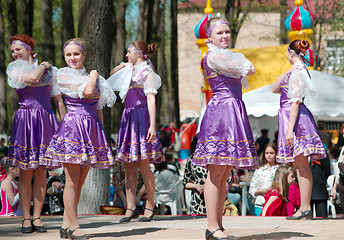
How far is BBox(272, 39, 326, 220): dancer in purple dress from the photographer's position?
6344mm

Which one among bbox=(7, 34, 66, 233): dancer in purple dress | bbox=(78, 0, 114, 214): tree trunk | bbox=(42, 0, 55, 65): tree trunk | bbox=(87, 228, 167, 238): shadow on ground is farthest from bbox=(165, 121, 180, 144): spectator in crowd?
bbox=(87, 228, 167, 238): shadow on ground

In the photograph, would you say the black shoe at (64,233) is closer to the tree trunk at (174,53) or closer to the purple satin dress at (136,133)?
the purple satin dress at (136,133)

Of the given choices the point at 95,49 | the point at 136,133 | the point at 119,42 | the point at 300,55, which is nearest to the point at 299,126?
the point at 300,55

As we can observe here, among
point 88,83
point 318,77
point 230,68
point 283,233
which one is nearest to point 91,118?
point 88,83

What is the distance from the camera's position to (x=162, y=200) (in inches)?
395

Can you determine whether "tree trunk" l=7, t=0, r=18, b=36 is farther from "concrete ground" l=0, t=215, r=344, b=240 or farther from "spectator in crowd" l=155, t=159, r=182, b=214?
"concrete ground" l=0, t=215, r=344, b=240

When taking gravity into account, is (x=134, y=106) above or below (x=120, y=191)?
above

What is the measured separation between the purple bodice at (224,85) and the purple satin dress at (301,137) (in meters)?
1.60

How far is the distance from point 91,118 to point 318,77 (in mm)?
9118

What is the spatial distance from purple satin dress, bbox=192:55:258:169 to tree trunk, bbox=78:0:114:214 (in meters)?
3.60

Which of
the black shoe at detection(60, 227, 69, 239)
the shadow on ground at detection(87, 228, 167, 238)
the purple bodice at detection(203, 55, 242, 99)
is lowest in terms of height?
the shadow on ground at detection(87, 228, 167, 238)

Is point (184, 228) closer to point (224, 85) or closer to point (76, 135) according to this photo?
point (76, 135)

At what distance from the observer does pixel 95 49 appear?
27.6ft

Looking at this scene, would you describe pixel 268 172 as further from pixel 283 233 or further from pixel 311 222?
pixel 283 233
